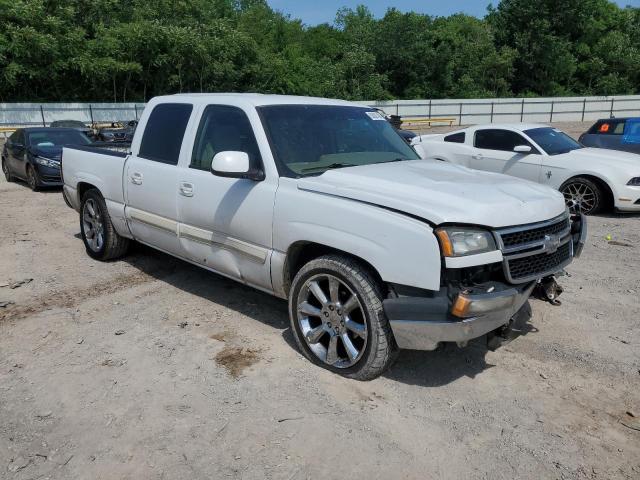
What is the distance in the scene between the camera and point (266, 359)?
13.5 ft

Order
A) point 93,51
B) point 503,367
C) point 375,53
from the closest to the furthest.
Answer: point 503,367
point 93,51
point 375,53

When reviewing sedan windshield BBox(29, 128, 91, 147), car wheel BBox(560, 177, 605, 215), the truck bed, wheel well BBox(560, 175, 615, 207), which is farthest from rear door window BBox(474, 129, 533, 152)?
sedan windshield BBox(29, 128, 91, 147)

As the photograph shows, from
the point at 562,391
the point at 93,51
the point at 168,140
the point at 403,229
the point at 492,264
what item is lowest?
the point at 562,391

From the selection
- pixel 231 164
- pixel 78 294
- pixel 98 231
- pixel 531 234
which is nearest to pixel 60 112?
pixel 98 231

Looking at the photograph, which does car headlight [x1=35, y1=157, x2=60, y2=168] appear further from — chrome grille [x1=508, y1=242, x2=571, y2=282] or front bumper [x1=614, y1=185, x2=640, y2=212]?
chrome grille [x1=508, y1=242, x2=571, y2=282]

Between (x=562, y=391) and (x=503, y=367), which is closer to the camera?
(x=562, y=391)

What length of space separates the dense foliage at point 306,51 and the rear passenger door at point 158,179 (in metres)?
29.8

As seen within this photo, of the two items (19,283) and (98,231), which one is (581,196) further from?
(19,283)

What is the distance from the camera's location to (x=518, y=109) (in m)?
40.0

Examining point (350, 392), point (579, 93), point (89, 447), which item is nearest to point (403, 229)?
point (350, 392)

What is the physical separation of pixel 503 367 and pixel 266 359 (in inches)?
66.7

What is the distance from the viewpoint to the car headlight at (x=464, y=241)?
318 cm

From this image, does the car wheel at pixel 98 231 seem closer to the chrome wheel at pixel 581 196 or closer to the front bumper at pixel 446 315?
the front bumper at pixel 446 315

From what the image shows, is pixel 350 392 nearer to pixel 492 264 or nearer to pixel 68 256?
pixel 492 264
